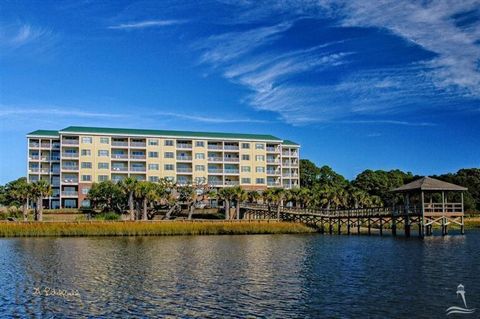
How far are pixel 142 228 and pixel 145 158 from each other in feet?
151

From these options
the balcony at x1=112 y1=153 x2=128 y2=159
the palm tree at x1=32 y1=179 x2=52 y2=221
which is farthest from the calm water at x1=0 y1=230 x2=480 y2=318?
the balcony at x1=112 y1=153 x2=128 y2=159

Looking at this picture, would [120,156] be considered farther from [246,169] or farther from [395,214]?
[395,214]

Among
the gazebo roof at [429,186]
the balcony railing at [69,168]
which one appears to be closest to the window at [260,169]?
the balcony railing at [69,168]

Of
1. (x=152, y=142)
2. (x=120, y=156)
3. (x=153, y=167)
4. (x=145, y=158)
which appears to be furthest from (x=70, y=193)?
(x=152, y=142)

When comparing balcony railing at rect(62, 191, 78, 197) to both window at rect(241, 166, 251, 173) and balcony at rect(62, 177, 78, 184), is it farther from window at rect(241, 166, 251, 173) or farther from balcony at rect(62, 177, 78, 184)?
window at rect(241, 166, 251, 173)

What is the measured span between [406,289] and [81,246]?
33978mm

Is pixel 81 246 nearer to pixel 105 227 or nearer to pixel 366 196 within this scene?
pixel 105 227

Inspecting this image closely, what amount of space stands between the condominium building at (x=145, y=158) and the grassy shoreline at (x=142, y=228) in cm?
3296

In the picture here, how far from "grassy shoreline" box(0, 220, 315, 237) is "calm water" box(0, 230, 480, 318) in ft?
49.6

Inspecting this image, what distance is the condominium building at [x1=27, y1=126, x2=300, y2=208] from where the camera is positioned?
106 metres

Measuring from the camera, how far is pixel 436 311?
22.2 metres

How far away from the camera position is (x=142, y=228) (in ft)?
218

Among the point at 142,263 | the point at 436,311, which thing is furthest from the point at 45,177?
the point at 436,311

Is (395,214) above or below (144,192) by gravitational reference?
below
